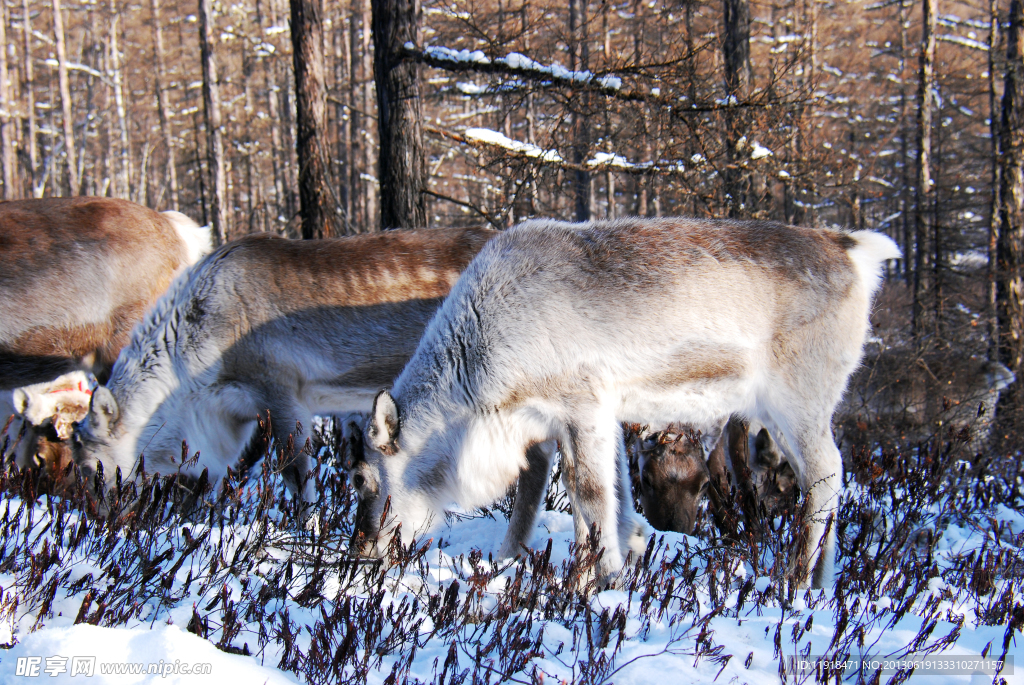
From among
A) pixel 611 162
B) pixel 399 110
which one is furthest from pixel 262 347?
pixel 611 162

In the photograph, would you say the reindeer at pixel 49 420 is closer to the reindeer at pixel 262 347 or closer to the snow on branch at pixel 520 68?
the reindeer at pixel 262 347

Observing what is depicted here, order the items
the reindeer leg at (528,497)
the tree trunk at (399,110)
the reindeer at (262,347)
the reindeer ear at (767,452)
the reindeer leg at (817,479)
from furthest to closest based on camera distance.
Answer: the tree trunk at (399,110) → the reindeer ear at (767,452) → the reindeer at (262,347) → the reindeer leg at (528,497) → the reindeer leg at (817,479)

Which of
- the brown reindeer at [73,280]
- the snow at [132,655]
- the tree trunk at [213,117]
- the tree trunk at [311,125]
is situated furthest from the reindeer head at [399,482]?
the tree trunk at [213,117]

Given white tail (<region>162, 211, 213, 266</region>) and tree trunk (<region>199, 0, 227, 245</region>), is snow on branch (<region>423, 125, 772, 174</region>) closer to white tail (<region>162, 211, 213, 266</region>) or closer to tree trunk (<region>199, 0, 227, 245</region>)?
white tail (<region>162, 211, 213, 266</region>)

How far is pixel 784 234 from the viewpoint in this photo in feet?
14.3

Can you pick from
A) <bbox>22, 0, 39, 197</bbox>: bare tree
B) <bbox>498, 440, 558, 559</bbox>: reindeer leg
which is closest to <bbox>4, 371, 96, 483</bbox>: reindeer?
<bbox>498, 440, 558, 559</bbox>: reindeer leg

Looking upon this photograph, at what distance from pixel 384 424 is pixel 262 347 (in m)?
1.65

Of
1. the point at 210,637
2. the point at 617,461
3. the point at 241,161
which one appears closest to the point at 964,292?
the point at 617,461

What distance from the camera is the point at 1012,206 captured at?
11359 millimetres

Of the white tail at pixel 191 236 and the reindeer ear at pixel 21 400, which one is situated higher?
the white tail at pixel 191 236

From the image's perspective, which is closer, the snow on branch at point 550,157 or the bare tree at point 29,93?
the snow on branch at point 550,157

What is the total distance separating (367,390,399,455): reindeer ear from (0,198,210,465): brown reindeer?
365cm

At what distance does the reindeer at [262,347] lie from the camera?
4.87 meters

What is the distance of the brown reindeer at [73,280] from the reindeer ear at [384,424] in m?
3.65
